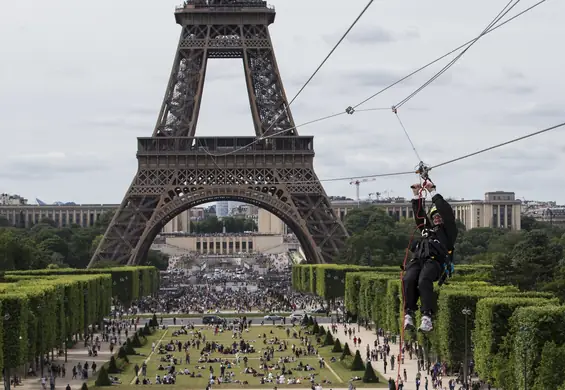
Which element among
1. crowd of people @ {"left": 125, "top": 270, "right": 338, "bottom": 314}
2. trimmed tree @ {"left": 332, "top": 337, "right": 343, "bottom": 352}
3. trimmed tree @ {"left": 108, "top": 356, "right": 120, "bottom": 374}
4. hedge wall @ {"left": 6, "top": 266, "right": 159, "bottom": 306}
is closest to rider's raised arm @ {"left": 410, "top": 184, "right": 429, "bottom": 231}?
trimmed tree @ {"left": 108, "top": 356, "right": 120, "bottom": 374}

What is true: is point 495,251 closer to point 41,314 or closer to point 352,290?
point 352,290

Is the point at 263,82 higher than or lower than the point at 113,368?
higher

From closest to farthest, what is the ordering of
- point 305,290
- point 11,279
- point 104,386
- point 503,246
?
point 104,386 < point 11,279 < point 305,290 < point 503,246

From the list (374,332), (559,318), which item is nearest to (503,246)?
(374,332)

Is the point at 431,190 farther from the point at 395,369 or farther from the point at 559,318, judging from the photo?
the point at 395,369

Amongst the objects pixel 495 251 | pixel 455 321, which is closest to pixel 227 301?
pixel 495 251

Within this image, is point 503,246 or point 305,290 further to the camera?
point 503,246

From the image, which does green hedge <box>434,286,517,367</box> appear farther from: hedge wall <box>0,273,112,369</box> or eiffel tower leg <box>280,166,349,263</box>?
eiffel tower leg <box>280,166,349,263</box>
